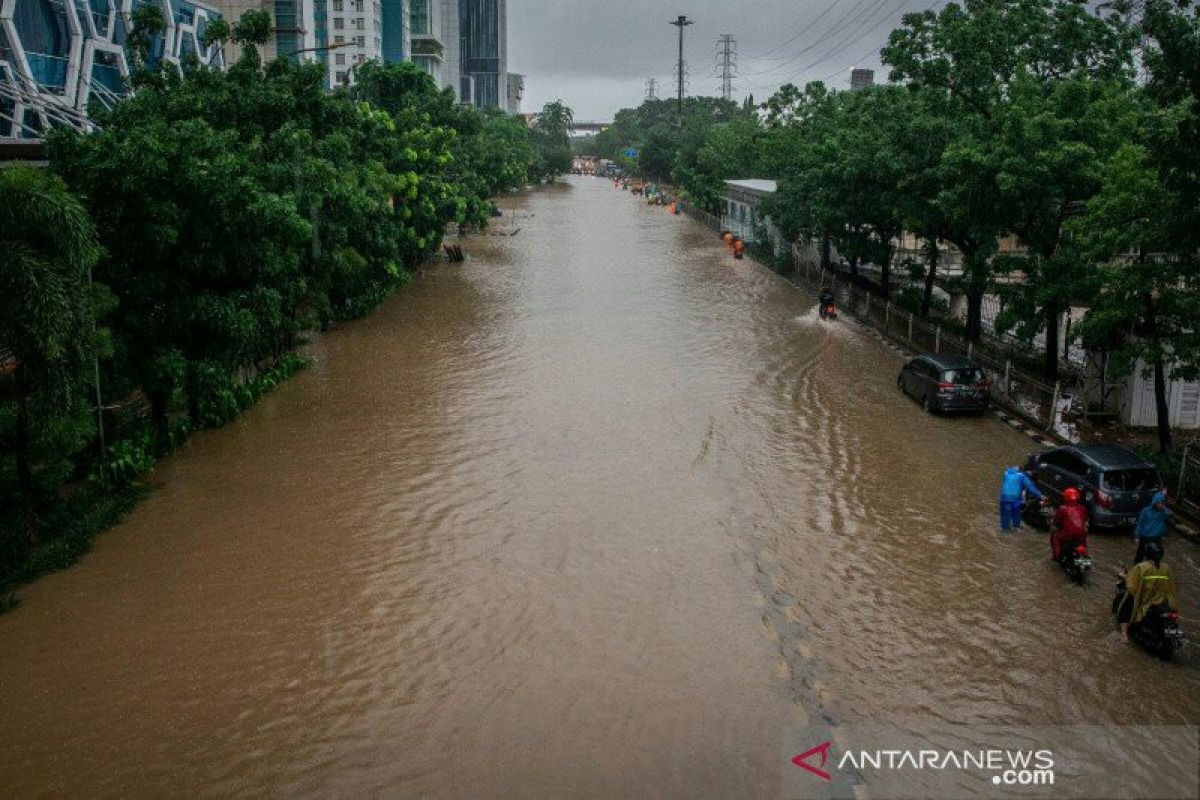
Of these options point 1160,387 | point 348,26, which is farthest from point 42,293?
point 348,26

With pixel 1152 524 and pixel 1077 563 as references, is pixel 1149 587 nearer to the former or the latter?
→ pixel 1077 563

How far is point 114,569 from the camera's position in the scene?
50.0ft

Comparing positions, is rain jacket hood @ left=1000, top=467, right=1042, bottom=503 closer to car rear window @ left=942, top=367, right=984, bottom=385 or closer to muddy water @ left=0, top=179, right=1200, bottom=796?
muddy water @ left=0, top=179, right=1200, bottom=796

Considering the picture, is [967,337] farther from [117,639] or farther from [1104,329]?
[117,639]

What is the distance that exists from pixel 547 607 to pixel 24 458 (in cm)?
903

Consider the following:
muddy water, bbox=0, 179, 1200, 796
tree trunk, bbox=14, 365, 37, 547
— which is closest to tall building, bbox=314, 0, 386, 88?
muddy water, bbox=0, 179, 1200, 796

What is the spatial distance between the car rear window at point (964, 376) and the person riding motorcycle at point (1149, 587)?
1125cm

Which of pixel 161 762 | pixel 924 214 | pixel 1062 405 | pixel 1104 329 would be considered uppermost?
pixel 924 214

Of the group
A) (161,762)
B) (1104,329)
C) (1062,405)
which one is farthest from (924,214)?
(161,762)

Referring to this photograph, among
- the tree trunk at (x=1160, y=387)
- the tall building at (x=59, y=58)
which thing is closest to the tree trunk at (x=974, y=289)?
the tree trunk at (x=1160, y=387)

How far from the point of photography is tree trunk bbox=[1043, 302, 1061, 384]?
23.7 m

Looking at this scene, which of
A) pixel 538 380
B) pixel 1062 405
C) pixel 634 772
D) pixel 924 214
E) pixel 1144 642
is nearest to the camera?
pixel 634 772

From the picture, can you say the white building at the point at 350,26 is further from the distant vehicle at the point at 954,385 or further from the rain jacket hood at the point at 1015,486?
the rain jacket hood at the point at 1015,486

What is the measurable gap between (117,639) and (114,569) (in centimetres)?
252
